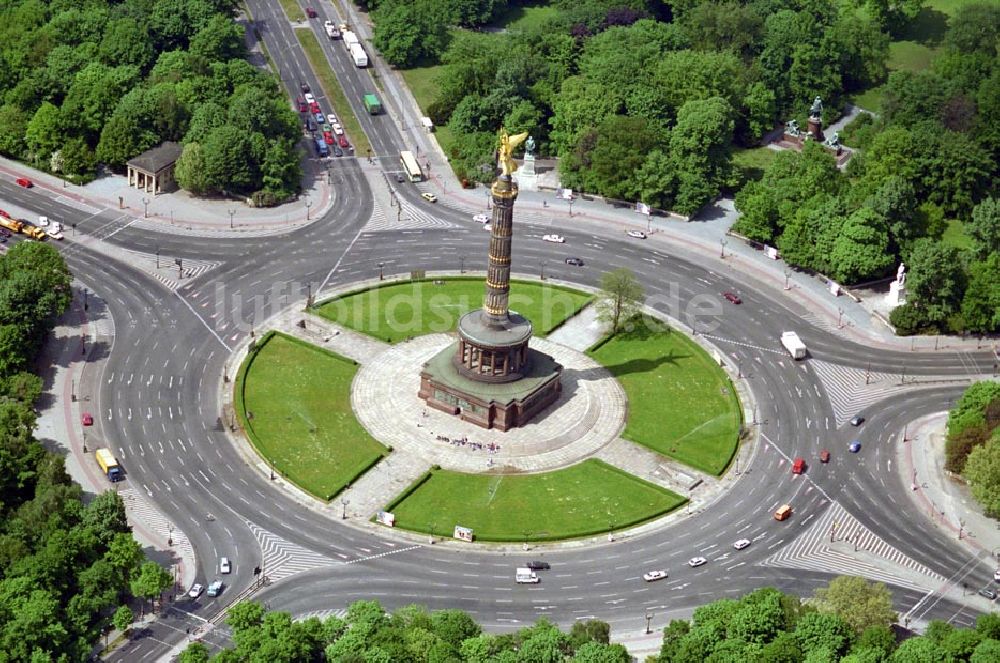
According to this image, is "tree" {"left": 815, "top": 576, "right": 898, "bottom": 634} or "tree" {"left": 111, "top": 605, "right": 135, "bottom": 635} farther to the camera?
"tree" {"left": 815, "top": 576, "right": 898, "bottom": 634}

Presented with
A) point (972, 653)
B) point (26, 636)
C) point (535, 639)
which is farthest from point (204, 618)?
point (972, 653)

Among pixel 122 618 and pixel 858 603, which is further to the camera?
pixel 858 603

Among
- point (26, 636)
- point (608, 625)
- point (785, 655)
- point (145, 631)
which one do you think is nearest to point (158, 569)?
point (145, 631)

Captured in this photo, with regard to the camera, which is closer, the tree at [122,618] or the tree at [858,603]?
the tree at [122,618]

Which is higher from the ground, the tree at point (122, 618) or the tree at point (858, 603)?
the tree at point (858, 603)

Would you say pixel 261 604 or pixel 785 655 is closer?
pixel 785 655

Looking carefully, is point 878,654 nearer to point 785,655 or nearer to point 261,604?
point 785,655

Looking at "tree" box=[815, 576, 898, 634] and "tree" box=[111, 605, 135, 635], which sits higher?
"tree" box=[815, 576, 898, 634]

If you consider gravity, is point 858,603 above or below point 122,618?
above
